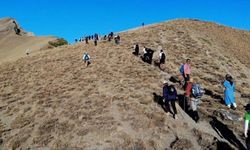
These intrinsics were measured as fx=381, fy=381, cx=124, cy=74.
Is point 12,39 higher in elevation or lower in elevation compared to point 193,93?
lower

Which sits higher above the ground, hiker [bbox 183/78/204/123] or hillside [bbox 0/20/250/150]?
hiker [bbox 183/78/204/123]

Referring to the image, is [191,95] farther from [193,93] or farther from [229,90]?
[229,90]

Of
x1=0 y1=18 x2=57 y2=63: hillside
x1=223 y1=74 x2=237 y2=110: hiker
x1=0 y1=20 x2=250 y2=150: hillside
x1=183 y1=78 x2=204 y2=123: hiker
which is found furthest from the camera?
x1=0 y1=18 x2=57 y2=63: hillside

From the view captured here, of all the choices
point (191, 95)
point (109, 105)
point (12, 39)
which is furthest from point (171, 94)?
point (12, 39)

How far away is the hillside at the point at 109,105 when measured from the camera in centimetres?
1795

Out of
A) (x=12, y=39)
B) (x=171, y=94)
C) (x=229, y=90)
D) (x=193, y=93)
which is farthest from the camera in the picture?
(x=12, y=39)

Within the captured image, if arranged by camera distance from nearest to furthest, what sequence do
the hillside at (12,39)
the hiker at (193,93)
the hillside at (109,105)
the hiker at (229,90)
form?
the hillside at (109,105)
the hiker at (193,93)
the hiker at (229,90)
the hillside at (12,39)

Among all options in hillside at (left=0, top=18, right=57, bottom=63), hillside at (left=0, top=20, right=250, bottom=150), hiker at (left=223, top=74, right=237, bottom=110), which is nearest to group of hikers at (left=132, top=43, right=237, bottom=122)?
hiker at (left=223, top=74, right=237, bottom=110)

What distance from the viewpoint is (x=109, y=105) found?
22.2 meters

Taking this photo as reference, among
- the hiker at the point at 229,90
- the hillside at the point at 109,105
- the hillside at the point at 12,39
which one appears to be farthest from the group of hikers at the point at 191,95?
the hillside at the point at 12,39

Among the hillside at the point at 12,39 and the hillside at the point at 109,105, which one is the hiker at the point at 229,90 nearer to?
the hillside at the point at 109,105

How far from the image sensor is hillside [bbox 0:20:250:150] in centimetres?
1795

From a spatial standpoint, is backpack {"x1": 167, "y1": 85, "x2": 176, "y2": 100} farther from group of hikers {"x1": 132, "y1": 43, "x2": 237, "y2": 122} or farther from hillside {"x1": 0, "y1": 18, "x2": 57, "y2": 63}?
hillside {"x1": 0, "y1": 18, "x2": 57, "y2": 63}

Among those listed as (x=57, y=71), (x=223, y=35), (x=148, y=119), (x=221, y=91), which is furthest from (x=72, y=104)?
(x=223, y=35)
